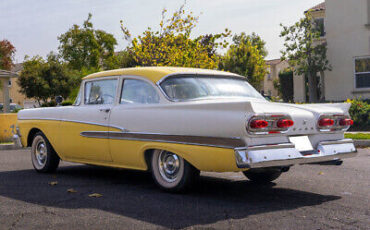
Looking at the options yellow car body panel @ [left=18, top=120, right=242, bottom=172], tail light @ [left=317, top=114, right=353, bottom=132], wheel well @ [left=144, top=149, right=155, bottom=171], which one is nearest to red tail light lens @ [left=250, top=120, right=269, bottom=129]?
yellow car body panel @ [left=18, top=120, right=242, bottom=172]

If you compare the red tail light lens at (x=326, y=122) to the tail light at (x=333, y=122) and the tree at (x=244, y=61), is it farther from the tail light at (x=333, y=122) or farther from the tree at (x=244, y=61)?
the tree at (x=244, y=61)

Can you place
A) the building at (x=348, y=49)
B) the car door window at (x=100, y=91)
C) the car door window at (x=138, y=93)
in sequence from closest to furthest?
the car door window at (x=138, y=93) → the car door window at (x=100, y=91) → the building at (x=348, y=49)

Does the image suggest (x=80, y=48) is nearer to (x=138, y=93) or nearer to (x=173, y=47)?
(x=173, y=47)

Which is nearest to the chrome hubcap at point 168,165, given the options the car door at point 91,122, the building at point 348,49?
the car door at point 91,122

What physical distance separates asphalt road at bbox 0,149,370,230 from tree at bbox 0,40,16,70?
168 feet

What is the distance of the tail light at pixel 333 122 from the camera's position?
19.7ft

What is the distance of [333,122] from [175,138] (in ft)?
6.32

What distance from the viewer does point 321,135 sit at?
6016mm

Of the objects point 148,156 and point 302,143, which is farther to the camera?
point 148,156

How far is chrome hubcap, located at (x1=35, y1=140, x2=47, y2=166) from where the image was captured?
27.7ft

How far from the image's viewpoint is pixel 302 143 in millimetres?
5742

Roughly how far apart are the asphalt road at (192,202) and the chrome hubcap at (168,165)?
0.25 m

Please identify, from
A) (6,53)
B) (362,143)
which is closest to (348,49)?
(362,143)

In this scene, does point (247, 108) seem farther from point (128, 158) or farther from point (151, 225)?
point (128, 158)
